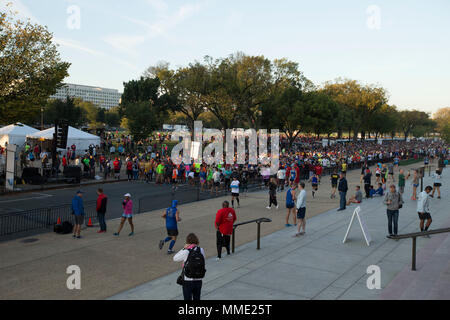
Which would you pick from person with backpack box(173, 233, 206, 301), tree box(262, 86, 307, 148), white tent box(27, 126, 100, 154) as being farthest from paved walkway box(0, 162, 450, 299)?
tree box(262, 86, 307, 148)

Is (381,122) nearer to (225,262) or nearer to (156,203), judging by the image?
(156,203)

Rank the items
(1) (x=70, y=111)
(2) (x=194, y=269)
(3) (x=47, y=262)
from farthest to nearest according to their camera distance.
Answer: (1) (x=70, y=111) < (3) (x=47, y=262) < (2) (x=194, y=269)

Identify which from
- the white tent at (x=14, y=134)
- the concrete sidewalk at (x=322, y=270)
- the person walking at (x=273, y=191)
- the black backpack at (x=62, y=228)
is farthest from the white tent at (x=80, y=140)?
the concrete sidewalk at (x=322, y=270)

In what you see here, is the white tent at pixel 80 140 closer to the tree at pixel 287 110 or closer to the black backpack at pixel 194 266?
the black backpack at pixel 194 266

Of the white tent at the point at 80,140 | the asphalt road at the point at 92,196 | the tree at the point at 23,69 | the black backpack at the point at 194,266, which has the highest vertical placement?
the tree at the point at 23,69

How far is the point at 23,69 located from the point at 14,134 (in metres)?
11.9

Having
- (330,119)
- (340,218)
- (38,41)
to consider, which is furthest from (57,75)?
(330,119)

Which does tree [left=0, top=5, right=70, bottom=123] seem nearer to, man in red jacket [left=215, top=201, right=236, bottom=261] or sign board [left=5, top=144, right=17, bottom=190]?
sign board [left=5, top=144, right=17, bottom=190]

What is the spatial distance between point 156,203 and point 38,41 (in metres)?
12.4

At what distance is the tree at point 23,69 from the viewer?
1952 centimetres

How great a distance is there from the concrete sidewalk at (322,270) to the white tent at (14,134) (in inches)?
1050

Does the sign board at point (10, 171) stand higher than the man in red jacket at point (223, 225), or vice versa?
the sign board at point (10, 171)

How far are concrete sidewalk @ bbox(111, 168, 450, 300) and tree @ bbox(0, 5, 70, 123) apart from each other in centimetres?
1644
